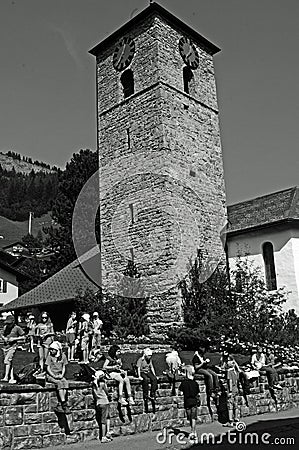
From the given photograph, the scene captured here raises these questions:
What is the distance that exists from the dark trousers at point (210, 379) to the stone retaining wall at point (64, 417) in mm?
420

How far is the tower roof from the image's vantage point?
27.0 meters

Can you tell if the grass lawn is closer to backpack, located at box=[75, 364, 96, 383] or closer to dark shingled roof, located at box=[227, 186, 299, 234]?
backpack, located at box=[75, 364, 96, 383]

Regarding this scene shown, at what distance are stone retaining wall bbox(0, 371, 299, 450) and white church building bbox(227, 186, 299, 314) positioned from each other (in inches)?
579

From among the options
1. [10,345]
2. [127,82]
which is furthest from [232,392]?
[127,82]

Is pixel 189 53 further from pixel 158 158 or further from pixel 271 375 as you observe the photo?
pixel 271 375

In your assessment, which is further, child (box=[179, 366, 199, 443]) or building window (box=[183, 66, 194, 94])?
building window (box=[183, 66, 194, 94])

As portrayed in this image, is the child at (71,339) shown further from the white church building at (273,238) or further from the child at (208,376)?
the white church building at (273,238)

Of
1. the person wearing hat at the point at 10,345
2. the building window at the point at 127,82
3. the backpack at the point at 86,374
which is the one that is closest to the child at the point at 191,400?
the backpack at the point at 86,374

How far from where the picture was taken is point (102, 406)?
948 centimetres

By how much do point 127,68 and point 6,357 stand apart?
65.9 ft

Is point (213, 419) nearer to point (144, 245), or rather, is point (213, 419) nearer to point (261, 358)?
point (261, 358)

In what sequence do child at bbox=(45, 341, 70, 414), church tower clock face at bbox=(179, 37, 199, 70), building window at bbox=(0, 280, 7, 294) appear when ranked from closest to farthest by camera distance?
child at bbox=(45, 341, 70, 414) < church tower clock face at bbox=(179, 37, 199, 70) < building window at bbox=(0, 280, 7, 294)

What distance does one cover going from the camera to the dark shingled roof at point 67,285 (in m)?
27.5

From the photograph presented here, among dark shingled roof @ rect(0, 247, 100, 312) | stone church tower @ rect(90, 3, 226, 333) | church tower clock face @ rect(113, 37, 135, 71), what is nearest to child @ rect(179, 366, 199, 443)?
stone church tower @ rect(90, 3, 226, 333)
